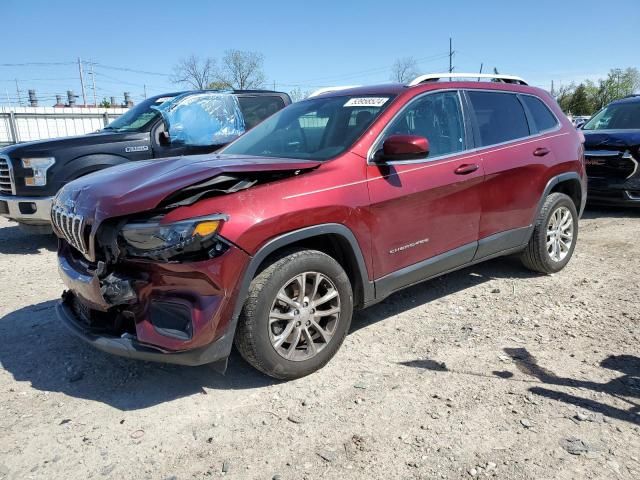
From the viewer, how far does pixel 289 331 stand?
311 cm

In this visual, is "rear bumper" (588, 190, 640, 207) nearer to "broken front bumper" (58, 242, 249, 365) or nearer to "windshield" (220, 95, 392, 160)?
"windshield" (220, 95, 392, 160)

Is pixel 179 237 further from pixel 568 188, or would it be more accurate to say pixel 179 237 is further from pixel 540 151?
pixel 568 188

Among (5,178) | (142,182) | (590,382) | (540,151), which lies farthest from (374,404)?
(5,178)

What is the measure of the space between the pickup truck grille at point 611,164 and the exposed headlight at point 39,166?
25.0ft

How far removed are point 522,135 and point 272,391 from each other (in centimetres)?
324

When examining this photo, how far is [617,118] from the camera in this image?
891cm

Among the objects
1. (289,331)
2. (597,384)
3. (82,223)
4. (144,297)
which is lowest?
(597,384)

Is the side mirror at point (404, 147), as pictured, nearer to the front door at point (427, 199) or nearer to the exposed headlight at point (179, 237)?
the front door at point (427, 199)

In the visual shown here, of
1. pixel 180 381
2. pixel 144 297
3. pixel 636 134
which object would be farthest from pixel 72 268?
pixel 636 134

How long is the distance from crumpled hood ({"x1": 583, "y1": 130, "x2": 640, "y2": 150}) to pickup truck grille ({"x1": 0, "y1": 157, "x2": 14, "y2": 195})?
8264 millimetres

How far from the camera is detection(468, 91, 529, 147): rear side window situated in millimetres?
4340

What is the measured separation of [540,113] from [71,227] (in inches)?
168

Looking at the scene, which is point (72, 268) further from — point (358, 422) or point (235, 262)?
point (358, 422)

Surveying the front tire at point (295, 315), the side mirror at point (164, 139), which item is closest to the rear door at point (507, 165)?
the front tire at point (295, 315)
